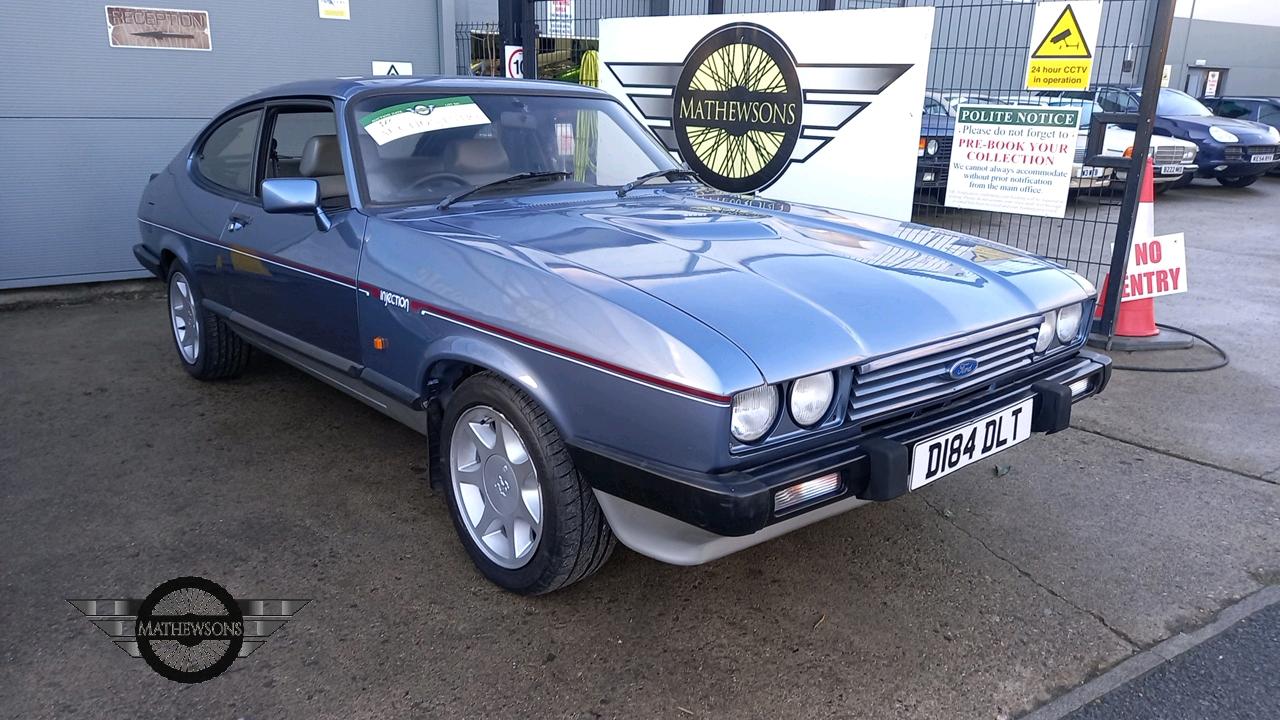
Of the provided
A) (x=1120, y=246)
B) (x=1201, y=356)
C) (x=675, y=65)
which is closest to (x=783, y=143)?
(x=675, y=65)

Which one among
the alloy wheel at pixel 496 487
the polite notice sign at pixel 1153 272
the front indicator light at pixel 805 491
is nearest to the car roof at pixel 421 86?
the alloy wheel at pixel 496 487

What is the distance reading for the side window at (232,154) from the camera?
413cm

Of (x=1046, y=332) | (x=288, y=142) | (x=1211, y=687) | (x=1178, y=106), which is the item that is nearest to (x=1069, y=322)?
(x=1046, y=332)

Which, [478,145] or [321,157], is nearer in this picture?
[478,145]

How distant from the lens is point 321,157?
3734mm

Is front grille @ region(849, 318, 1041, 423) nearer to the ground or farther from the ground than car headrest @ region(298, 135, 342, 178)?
nearer to the ground

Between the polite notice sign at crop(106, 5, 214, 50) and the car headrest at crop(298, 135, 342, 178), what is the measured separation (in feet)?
12.3

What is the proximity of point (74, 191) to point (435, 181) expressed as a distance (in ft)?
15.4

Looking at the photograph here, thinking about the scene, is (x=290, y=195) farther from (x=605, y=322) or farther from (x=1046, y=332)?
(x=1046, y=332)

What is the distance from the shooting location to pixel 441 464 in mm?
3010

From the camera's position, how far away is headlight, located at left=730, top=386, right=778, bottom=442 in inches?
84.4

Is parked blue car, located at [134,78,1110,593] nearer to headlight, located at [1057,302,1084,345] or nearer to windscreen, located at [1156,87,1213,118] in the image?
headlight, located at [1057,302,1084,345]

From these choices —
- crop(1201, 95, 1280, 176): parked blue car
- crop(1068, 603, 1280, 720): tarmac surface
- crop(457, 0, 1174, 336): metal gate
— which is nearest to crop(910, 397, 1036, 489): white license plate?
crop(1068, 603, 1280, 720): tarmac surface

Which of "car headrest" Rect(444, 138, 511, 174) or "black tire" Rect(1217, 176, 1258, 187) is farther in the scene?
"black tire" Rect(1217, 176, 1258, 187)
